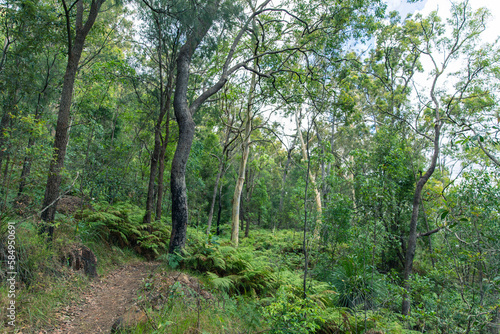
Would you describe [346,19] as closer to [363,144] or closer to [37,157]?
[37,157]

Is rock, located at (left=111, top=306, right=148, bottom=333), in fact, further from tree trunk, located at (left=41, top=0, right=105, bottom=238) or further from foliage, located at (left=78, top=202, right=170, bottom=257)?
foliage, located at (left=78, top=202, right=170, bottom=257)

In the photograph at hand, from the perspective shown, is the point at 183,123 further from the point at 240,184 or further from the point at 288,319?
the point at 240,184

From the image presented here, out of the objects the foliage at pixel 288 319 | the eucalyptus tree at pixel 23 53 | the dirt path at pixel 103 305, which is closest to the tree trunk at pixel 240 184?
the dirt path at pixel 103 305

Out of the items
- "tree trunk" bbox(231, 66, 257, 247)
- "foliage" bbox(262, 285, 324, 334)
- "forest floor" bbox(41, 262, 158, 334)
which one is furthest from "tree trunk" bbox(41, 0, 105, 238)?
"tree trunk" bbox(231, 66, 257, 247)

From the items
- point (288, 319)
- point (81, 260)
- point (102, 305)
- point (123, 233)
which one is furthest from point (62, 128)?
point (288, 319)

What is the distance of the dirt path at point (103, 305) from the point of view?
12.7 feet

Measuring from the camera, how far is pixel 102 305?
15.4ft

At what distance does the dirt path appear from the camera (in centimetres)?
388

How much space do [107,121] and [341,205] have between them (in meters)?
12.7

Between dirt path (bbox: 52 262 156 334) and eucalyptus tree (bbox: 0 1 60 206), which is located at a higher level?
eucalyptus tree (bbox: 0 1 60 206)

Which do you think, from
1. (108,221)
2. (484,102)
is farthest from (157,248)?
(484,102)

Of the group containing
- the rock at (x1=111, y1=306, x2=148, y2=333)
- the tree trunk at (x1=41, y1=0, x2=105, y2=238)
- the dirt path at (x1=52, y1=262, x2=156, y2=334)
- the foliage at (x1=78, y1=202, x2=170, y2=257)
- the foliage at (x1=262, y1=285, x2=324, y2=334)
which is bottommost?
the dirt path at (x1=52, y1=262, x2=156, y2=334)

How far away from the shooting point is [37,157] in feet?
14.6

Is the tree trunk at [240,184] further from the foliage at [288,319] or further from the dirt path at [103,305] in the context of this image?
the foliage at [288,319]
